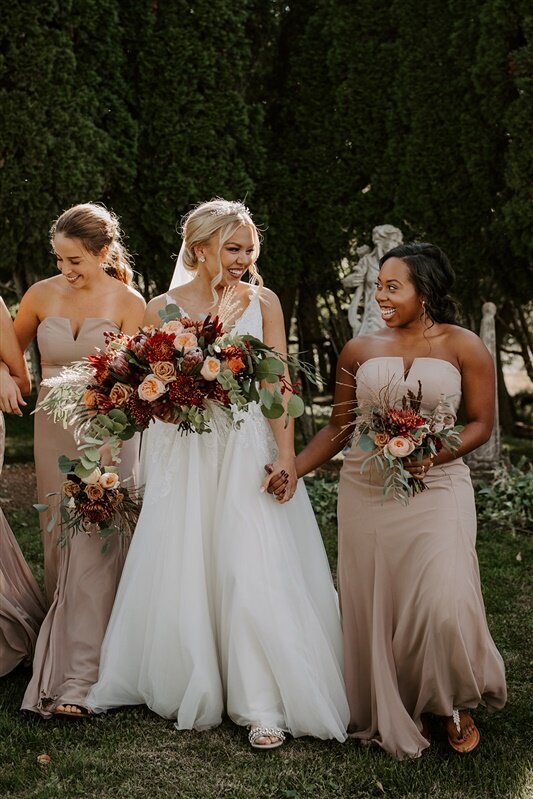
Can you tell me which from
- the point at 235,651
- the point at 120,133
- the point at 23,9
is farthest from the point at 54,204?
the point at 235,651

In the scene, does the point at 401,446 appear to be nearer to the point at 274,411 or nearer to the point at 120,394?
the point at 274,411

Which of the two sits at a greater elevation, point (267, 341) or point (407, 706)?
point (267, 341)

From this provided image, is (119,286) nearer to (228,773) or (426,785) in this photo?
(228,773)

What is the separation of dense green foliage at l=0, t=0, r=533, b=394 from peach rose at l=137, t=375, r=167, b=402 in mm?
6508

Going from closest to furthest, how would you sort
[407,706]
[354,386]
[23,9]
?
[407,706], [354,386], [23,9]

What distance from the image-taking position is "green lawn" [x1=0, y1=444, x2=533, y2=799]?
3426 millimetres

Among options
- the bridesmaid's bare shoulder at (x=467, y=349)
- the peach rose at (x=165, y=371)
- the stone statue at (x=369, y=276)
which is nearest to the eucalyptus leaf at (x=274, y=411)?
the peach rose at (x=165, y=371)

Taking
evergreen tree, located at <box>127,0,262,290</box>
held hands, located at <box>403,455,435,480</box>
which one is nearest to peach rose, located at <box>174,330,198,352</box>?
held hands, located at <box>403,455,435,480</box>

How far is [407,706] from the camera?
12.4ft

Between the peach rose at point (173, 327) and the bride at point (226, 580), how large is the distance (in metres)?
0.14

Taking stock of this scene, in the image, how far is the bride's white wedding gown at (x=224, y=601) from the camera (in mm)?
3803

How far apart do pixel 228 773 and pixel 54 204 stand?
731 cm

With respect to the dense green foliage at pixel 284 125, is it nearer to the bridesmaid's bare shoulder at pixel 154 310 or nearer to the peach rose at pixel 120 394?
the bridesmaid's bare shoulder at pixel 154 310

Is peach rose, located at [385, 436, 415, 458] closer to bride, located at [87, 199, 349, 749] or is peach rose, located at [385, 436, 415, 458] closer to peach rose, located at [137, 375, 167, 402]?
bride, located at [87, 199, 349, 749]
